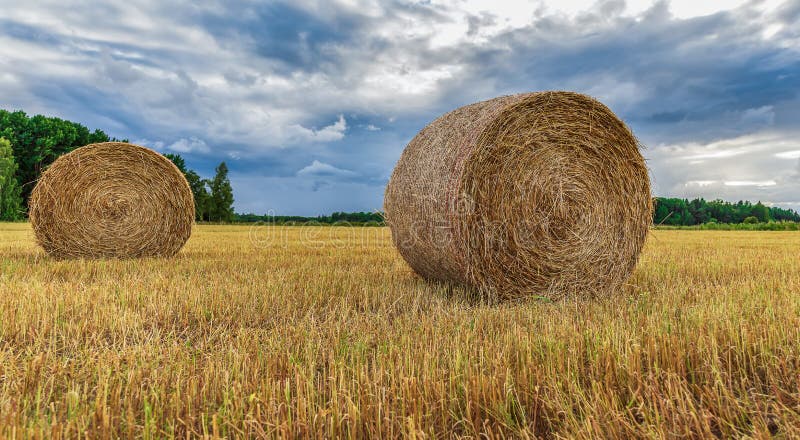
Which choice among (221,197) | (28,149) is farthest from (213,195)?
(28,149)

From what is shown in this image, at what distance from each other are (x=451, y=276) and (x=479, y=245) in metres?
0.73

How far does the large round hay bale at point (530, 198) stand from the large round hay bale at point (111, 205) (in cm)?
564

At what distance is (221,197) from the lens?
48781mm

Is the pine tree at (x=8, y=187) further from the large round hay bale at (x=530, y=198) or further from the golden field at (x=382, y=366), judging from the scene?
the large round hay bale at (x=530, y=198)

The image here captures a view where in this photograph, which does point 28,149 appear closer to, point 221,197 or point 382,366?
point 221,197

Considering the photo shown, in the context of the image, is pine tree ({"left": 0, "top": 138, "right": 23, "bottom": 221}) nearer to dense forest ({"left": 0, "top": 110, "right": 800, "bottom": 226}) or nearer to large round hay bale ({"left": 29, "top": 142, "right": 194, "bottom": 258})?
dense forest ({"left": 0, "top": 110, "right": 800, "bottom": 226})

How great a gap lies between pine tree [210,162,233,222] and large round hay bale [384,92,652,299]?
1770 inches

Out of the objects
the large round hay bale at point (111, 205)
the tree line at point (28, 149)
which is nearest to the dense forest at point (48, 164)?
the tree line at point (28, 149)

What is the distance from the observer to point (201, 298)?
461 cm

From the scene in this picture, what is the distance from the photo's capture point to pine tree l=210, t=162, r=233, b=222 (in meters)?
47.2

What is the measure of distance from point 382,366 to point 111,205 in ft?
27.2

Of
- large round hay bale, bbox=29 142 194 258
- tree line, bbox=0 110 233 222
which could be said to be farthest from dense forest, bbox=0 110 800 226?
large round hay bale, bbox=29 142 194 258

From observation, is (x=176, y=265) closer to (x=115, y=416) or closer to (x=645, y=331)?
(x=115, y=416)

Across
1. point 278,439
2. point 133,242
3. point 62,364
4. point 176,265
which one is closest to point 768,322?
point 278,439
